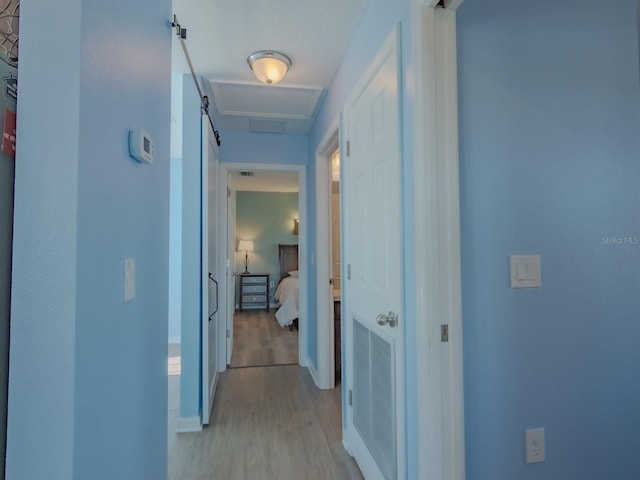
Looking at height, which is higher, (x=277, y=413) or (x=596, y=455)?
(x=596, y=455)

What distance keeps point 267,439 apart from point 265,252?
4730 mm

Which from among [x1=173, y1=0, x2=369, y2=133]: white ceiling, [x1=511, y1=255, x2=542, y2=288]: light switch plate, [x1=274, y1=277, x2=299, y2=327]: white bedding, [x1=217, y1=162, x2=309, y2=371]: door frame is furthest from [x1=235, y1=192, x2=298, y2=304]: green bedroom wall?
[x1=511, y1=255, x2=542, y2=288]: light switch plate

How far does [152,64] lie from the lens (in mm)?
1215

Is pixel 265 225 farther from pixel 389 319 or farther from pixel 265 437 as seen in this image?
pixel 389 319

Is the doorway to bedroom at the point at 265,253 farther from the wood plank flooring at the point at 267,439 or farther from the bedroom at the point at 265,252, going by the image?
the wood plank flooring at the point at 267,439

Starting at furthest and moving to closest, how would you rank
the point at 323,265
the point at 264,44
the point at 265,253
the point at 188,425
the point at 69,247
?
the point at 265,253 → the point at 323,265 → the point at 188,425 → the point at 264,44 → the point at 69,247

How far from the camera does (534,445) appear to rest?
4.07 feet

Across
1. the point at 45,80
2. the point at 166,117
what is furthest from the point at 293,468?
the point at 45,80

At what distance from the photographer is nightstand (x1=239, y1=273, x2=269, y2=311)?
6285mm

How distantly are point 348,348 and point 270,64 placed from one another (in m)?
1.82

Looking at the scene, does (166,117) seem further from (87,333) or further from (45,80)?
(87,333)

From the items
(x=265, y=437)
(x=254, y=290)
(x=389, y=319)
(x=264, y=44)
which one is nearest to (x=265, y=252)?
(x=254, y=290)

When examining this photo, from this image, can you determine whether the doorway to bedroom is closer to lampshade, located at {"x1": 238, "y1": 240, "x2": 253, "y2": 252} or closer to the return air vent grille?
lampshade, located at {"x1": 238, "y1": 240, "x2": 253, "y2": 252}

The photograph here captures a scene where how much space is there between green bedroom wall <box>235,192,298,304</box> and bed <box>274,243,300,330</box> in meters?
0.20
